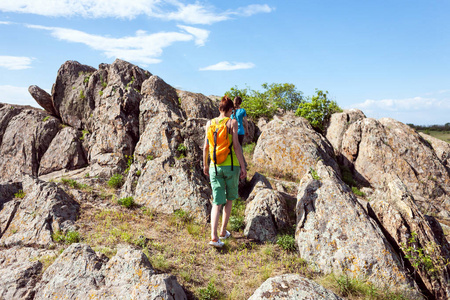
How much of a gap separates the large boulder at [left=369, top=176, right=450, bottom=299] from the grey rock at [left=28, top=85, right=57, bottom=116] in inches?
983

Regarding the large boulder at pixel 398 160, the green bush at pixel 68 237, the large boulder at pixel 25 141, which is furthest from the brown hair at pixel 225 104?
the large boulder at pixel 25 141

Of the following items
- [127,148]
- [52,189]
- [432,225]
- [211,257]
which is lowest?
[211,257]

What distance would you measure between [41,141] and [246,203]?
1771cm

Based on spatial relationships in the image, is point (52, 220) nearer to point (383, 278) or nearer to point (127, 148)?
point (127, 148)

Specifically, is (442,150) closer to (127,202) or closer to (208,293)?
(208,293)

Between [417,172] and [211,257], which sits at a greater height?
[417,172]

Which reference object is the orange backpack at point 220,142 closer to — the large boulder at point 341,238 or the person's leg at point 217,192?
the person's leg at point 217,192

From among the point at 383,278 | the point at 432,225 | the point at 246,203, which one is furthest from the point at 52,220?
the point at 432,225

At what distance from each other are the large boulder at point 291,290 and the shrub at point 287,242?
3.10 m

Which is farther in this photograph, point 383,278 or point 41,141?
point 41,141

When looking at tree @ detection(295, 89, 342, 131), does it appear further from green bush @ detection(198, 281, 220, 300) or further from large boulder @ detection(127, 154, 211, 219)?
green bush @ detection(198, 281, 220, 300)

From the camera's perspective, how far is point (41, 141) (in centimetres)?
2103

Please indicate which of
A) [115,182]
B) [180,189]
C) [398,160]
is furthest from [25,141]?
[398,160]

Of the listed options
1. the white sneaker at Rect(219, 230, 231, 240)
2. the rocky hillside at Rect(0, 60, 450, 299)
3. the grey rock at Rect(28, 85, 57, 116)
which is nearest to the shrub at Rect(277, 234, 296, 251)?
the rocky hillside at Rect(0, 60, 450, 299)
